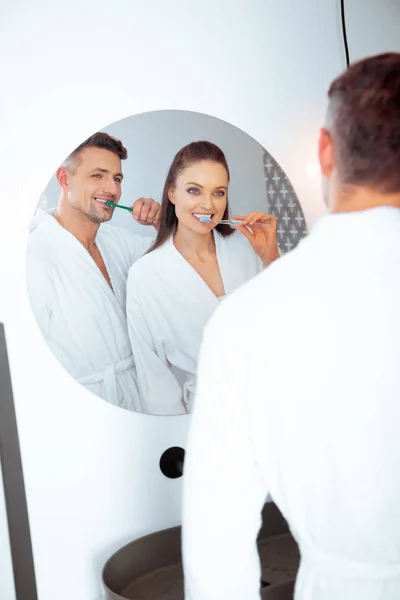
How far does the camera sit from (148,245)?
4.74 ft

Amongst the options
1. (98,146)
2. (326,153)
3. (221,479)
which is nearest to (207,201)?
(98,146)

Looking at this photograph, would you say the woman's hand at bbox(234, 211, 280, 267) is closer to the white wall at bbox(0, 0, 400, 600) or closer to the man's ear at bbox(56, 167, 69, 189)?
the white wall at bbox(0, 0, 400, 600)

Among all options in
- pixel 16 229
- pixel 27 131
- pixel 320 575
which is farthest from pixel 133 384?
pixel 320 575

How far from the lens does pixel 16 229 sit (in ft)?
4.32

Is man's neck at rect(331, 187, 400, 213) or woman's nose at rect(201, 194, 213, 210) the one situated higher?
woman's nose at rect(201, 194, 213, 210)

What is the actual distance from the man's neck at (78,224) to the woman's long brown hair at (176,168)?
5.2 inches

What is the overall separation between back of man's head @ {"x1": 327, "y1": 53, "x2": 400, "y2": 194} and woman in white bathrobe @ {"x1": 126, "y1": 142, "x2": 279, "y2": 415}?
0.69 metres

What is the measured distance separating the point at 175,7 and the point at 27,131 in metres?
0.43

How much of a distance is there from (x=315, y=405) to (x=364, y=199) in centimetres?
25

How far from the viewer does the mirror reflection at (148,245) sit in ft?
4.43

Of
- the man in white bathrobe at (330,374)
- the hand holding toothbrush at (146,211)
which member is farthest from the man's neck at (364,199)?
the hand holding toothbrush at (146,211)

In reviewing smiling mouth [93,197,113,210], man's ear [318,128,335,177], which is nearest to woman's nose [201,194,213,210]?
smiling mouth [93,197,113,210]

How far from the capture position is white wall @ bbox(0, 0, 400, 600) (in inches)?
51.9

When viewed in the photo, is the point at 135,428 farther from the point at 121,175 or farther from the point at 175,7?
the point at 175,7
